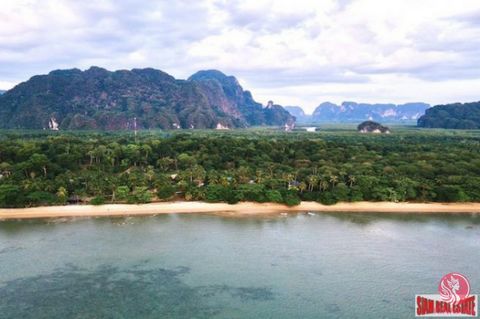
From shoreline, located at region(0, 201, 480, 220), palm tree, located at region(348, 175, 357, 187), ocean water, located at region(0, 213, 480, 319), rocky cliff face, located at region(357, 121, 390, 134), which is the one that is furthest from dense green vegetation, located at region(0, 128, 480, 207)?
rocky cliff face, located at region(357, 121, 390, 134)

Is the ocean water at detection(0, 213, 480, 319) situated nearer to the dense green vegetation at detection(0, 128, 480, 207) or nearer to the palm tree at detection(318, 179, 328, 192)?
the dense green vegetation at detection(0, 128, 480, 207)

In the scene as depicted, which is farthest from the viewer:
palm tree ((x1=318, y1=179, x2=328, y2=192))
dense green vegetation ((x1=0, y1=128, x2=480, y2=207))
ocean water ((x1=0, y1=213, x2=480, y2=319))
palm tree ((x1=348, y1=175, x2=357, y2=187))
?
palm tree ((x1=348, y1=175, x2=357, y2=187))

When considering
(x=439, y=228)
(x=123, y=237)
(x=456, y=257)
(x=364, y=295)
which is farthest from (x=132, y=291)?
(x=439, y=228)

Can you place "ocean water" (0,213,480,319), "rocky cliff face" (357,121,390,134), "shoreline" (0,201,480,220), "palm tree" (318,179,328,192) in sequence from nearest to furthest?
"ocean water" (0,213,480,319), "shoreline" (0,201,480,220), "palm tree" (318,179,328,192), "rocky cliff face" (357,121,390,134)

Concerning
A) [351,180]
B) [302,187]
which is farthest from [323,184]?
[351,180]

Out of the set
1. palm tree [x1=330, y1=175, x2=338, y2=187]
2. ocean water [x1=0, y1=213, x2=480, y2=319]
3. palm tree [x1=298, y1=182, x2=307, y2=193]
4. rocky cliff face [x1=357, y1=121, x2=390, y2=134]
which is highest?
rocky cliff face [x1=357, y1=121, x2=390, y2=134]

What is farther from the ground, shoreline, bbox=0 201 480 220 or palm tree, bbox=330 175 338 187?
palm tree, bbox=330 175 338 187
